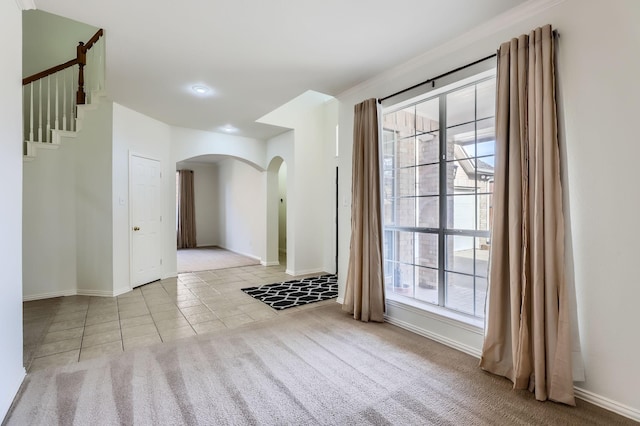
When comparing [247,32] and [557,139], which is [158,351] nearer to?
[247,32]

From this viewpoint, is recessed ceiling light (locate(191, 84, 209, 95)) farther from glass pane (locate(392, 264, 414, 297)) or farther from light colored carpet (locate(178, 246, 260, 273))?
light colored carpet (locate(178, 246, 260, 273))

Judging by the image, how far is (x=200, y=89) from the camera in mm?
3701

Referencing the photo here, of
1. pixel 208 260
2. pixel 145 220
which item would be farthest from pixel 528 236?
pixel 208 260

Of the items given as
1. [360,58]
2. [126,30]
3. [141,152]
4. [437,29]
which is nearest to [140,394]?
[126,30]

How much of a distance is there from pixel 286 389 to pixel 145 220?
12.9 feet

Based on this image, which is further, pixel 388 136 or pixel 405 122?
pixel 388 136

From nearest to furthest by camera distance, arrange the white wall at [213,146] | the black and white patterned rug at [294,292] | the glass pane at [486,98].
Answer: the glass pane at [486,98], the black and white patterned rug at [294,292], the white wall at [213,146]

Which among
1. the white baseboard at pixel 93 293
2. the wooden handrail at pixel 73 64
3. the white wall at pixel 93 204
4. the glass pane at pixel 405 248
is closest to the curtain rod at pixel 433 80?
the glass pane at pixel 405 248

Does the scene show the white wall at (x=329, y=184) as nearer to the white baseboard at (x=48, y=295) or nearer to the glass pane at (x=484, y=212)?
the glass pane at (x=484, y=212)

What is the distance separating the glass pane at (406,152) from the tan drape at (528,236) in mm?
1056

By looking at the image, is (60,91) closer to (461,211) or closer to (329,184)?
(329,184)

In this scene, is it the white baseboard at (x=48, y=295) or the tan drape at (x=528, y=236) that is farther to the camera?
the white baseboard at (x=48, y=295)

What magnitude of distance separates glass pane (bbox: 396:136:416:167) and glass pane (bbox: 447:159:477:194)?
1.53 ft

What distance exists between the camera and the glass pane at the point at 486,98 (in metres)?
2.65
